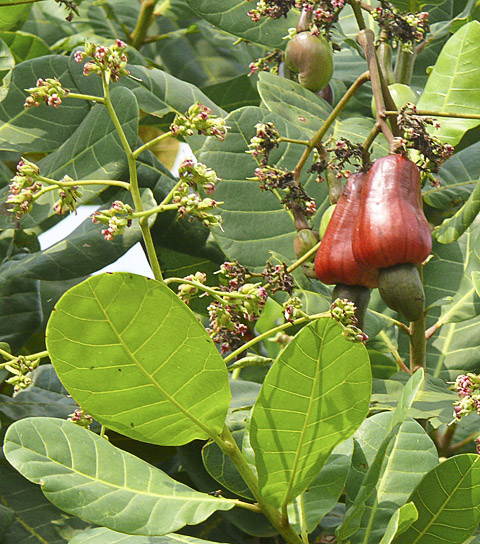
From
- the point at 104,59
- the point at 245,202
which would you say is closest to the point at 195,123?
the point at 104,59

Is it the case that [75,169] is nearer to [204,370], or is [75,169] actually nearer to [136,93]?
[136,93]

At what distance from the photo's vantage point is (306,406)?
0.77 meters

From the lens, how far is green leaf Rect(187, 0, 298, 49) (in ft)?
4.56

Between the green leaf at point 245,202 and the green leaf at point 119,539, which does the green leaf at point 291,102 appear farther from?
the green leaf at point 119,539

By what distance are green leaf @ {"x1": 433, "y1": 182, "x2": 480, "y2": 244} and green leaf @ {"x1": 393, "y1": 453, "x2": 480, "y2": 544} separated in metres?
0.39

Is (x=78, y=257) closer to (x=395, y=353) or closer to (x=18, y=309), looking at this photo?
(x=18, y=309)

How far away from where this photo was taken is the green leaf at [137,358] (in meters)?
0.70

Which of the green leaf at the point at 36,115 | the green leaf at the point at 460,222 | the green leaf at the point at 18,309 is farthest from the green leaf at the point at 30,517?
the green leaf at the point at 460,222

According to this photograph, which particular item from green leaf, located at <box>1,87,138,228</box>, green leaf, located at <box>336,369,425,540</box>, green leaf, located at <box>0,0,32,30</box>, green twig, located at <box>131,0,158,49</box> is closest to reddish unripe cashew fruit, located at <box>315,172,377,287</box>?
green leaf, located at <box>336,369,425,540</box>

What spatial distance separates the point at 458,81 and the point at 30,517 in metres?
0.89

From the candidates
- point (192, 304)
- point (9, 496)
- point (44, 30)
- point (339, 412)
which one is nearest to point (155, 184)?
point (192, 304)

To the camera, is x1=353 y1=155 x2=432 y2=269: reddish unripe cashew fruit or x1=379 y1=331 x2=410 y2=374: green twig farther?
x1=379 y1=331 x2=410 y2=374: green twig

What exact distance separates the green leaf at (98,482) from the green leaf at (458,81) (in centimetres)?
69

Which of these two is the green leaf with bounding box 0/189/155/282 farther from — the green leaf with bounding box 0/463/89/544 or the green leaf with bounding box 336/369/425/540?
the green leaf with bounding box 336/369/425/540
